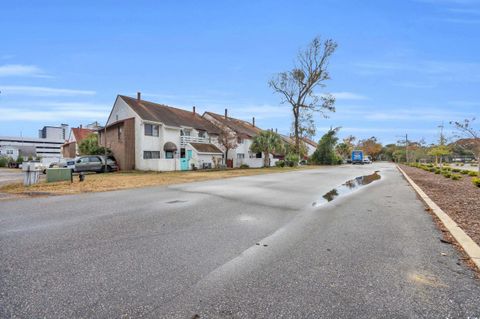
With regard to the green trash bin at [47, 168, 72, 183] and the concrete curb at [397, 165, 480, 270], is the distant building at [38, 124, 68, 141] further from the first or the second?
the concrete curb at [397, 165, 480, 270]

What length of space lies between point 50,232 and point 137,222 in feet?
5.35

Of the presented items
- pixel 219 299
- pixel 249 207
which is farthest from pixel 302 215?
pixel 219 299

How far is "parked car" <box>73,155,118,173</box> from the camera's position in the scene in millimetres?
26141

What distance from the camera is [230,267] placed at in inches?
142

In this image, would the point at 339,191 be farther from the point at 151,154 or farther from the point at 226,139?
the point at 226,139

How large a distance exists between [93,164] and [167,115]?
11.6 metres

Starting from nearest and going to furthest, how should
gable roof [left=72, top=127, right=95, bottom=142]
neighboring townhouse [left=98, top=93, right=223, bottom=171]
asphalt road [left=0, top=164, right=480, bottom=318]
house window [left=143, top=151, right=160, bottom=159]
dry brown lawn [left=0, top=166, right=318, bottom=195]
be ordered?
1. asphalt road [left=0, top=164, right=480, bottom=318]
2. dry brown lawn [left=0, top=166, right=318, bottom=195]
3. neighboring townhouse [left=98, top=93, right=223, bottom=171]
4. house window [left=143, top=151, right=160, bottom=159]
5. gable roof [left=72, top=127, right=95, bottom=142]

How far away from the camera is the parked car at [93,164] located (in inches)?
1029

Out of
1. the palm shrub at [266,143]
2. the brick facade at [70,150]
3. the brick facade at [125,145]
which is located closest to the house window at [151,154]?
the brick facade at [125,145]

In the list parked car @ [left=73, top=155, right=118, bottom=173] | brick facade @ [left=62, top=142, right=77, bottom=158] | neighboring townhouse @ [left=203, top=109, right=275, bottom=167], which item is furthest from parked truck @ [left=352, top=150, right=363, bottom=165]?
brick facade @ [left=62, top=142, right=77, bottom=158]

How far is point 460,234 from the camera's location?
4973 millimetres

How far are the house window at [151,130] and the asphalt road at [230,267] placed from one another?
79.7 feet

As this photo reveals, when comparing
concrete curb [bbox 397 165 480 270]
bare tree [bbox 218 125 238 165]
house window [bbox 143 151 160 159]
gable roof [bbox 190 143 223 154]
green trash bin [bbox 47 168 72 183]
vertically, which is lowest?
concrete curb [bbox 397 165 480 270]

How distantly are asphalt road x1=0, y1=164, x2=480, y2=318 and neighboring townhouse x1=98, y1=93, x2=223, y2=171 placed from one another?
78.3 feet
